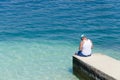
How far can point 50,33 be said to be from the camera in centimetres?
2909

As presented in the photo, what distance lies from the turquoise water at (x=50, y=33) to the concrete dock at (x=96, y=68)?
2.92ft

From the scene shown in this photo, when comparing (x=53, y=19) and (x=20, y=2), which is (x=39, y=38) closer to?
(x=53, y=19)

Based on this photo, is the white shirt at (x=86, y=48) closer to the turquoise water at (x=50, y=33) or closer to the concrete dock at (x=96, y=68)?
the concrete dock at (x=96, y=68)

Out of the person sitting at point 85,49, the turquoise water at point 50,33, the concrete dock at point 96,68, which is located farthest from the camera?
the turquoise water at point 50,33

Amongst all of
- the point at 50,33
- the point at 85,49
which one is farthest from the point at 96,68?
the point at 50,33

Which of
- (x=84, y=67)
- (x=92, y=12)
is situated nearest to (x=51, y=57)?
(x=84, y=67)

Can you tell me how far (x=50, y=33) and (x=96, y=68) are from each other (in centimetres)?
1139

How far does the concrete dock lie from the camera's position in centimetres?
1753

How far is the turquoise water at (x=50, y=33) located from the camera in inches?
868

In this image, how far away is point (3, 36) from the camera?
29047 mm

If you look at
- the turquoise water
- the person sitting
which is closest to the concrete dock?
the person sitting

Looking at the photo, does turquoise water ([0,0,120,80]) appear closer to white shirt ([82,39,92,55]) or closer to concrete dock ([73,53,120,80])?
concrete dock ([73,53,120,80])

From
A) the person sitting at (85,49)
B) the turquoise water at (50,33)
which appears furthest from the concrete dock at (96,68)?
the turquoise water at (50,33)

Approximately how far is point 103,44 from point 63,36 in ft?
12.1
